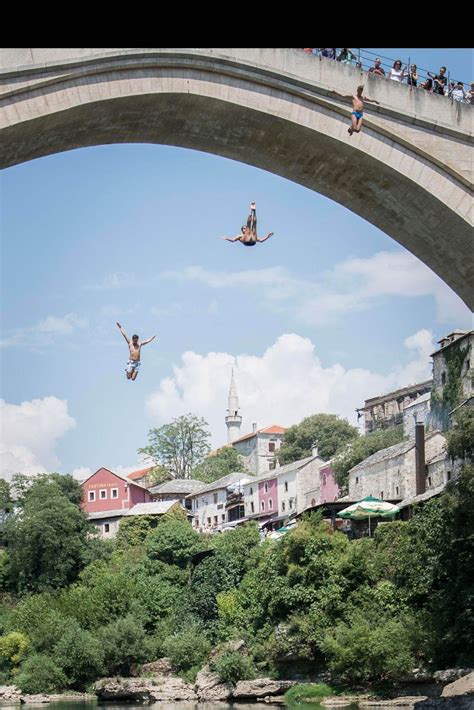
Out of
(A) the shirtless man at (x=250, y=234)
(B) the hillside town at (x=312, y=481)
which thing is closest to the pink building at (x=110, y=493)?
(B) the hillside town at (x=312, y=481)

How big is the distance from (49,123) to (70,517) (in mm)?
37301

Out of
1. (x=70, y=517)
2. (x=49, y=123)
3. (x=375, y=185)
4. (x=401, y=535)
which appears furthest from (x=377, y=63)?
(x=70, y=517)

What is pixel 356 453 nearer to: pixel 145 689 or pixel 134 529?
pixel 134 529

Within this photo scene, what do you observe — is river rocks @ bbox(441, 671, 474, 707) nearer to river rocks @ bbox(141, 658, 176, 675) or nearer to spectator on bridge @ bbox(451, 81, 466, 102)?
spectator on bridge @ bbox(451, 81, 466, 102)

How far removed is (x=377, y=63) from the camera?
37.4 ft

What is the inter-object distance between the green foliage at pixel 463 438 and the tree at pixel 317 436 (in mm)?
44301

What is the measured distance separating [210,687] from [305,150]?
23.5 m

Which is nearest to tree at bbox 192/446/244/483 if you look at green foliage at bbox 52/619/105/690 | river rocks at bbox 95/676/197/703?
green foliage at bbox 52/619/105/690

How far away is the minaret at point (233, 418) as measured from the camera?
9825cm

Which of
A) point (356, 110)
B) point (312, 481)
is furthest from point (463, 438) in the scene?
point (312, 481)

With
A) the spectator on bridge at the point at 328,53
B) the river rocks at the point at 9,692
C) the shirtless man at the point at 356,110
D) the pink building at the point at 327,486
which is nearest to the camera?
the shirtless man at the point at 356,110

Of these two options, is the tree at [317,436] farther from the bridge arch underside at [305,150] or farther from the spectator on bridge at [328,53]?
the spectator on bridge at [328,53]

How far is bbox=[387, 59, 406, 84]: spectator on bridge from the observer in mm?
11203
